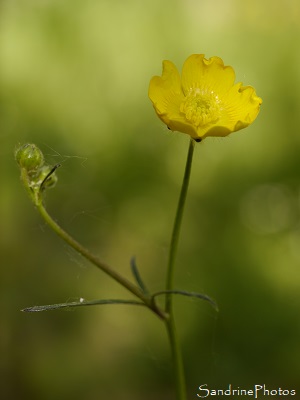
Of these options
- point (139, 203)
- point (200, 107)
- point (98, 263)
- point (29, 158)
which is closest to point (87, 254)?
point (98, 263)

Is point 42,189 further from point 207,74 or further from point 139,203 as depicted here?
point 139,203

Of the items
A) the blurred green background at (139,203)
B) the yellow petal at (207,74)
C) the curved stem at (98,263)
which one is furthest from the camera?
the blurred green background at (139,203)

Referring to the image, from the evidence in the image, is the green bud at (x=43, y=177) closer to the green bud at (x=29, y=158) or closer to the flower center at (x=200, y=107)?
the green bud at (x=29, y=158)

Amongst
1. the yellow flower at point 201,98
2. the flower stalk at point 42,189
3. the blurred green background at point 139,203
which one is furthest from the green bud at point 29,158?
the blurred green background at point 139,203

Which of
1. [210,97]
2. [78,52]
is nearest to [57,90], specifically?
[78,52]

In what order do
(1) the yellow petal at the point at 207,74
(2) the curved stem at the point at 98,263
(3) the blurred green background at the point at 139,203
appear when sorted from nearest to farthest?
(2) the curved stem at the point at 98,263
(1) the yellow petal at the point at 207,74
(3) the blurred green background at the point at 139,203

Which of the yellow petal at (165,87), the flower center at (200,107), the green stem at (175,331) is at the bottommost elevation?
the green stem at (175,331)

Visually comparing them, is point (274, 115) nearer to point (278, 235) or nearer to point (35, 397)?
point (278, 235)

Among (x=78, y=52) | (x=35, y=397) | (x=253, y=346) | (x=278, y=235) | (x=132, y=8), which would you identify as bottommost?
(x=35, y=397)
